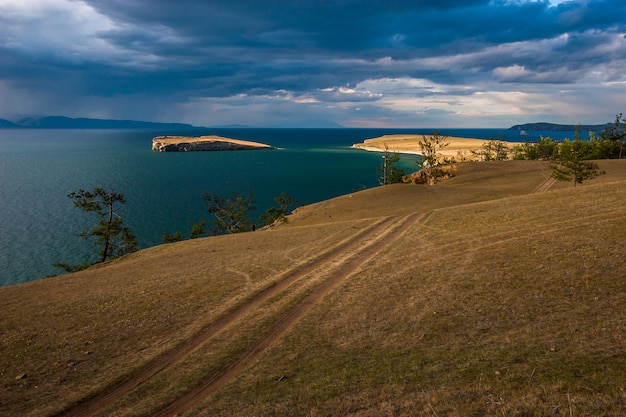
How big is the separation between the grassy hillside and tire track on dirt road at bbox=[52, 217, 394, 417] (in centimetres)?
9

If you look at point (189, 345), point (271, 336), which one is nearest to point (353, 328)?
point (271, 336)

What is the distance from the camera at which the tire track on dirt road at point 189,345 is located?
15508 mm

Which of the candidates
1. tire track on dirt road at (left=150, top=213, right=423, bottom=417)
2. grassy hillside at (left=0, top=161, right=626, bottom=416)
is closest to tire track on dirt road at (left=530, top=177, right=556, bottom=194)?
grassy hillside at (left=0, top=161, right=626, bottom=416)

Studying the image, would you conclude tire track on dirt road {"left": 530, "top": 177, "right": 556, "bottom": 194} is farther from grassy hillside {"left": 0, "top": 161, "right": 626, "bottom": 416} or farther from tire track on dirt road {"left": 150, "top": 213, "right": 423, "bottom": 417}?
tire track on dirt road {"left": 150, "top": 213, "right": 423, "bottom": 417}

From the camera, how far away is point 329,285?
85.9 ft

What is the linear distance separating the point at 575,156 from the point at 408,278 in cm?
4827

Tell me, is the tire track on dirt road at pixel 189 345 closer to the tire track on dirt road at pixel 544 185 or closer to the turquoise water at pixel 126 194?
the tire track on dirt road at pixel 544 185

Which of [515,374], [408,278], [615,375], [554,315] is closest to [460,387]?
[515,374]

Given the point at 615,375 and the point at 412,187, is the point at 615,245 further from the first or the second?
the point at 412,187

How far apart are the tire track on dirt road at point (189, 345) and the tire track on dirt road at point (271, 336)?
195 centimetres

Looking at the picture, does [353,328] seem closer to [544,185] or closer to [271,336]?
[271,336]

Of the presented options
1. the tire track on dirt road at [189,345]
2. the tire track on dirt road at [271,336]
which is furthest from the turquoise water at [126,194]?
the tire track on dirt road at [271,336]

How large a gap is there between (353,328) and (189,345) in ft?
25.5

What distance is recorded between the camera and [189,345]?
19719 mm
